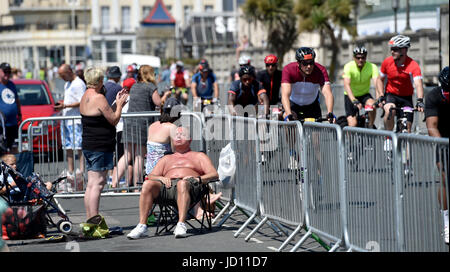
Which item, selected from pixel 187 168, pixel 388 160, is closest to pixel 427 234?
pixel 388 160

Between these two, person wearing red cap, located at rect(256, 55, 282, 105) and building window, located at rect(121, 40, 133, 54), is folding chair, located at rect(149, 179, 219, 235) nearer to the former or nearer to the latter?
person wearing red cap, located at rect(256, 55, 282, 105)

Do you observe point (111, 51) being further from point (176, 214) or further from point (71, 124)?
point (176, 214)

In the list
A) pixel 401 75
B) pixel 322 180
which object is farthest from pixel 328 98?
pixel 322 180

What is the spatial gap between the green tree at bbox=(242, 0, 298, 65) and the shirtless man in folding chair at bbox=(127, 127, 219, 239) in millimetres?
39360

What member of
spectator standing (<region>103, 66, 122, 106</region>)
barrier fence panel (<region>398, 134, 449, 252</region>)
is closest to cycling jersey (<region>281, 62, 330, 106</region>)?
spectator standing (<region>103, 66, 122, 106</region>)

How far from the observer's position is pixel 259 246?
9.22m

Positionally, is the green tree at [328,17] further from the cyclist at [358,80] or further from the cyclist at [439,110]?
the cyclist at [439,110]

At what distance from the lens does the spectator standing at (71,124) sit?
13422 millimetres

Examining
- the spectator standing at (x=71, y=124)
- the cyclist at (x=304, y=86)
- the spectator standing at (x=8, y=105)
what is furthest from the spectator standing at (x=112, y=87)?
the cyclist at (x=304, y=86)

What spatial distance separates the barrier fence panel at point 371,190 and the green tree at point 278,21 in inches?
1654

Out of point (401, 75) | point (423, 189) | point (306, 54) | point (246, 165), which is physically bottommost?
point (246, 165)

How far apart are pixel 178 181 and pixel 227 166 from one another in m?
0.73

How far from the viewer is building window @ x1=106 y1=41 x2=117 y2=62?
120 meters

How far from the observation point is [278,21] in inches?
1984
